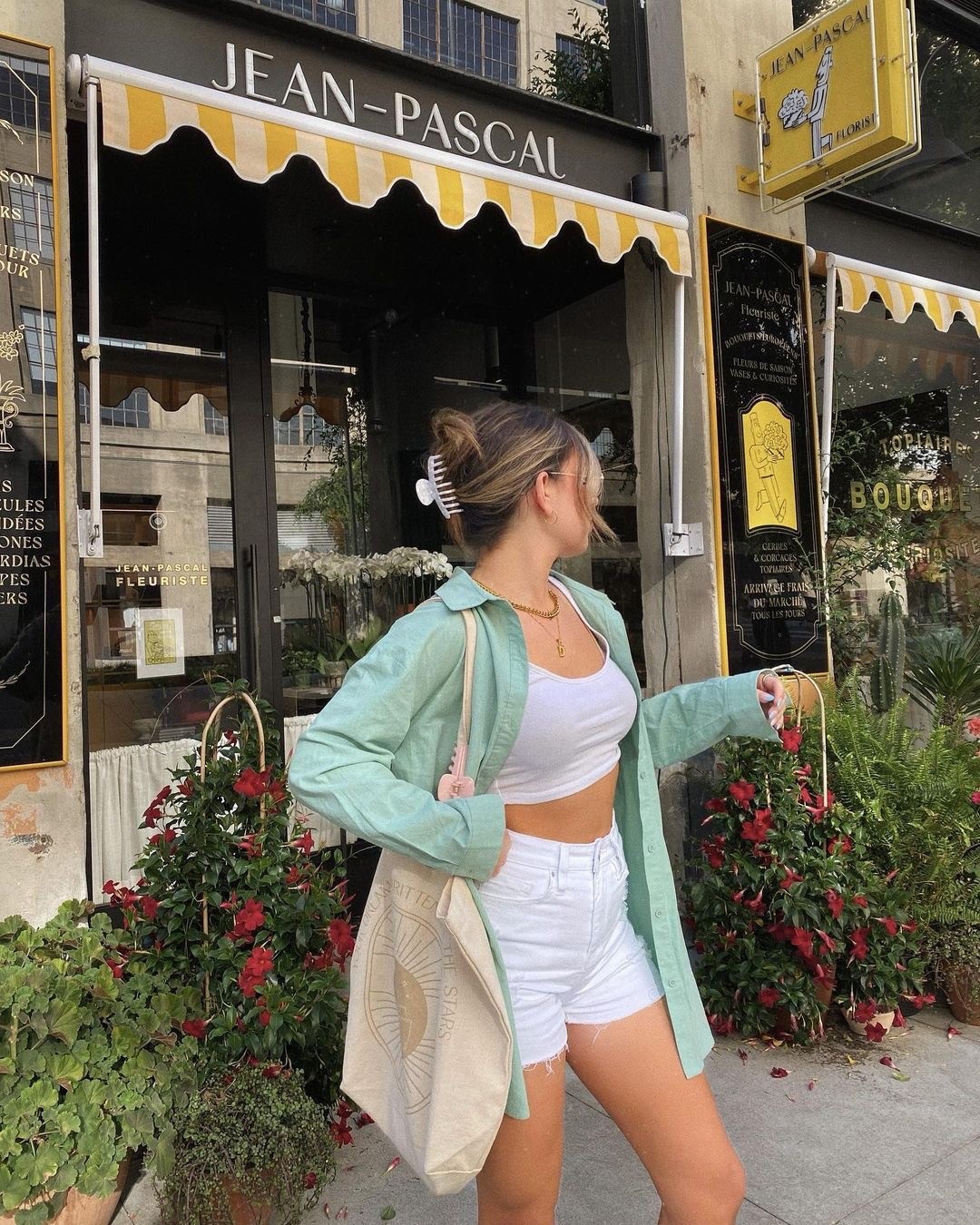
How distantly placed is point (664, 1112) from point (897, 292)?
15.1 feet

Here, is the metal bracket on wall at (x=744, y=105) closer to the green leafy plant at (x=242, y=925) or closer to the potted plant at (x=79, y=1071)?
the green leafy plant at (x=242, y=925)

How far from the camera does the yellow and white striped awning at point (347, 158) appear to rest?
2.92 metres

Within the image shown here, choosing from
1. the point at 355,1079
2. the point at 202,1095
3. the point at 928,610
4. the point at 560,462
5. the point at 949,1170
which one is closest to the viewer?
the point at 355,1079

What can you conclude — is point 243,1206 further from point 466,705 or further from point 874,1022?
point 874,1022

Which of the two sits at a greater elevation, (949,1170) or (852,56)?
(852,56)

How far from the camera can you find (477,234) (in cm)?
476

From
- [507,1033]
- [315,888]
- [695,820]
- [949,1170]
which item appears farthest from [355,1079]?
[695,820]

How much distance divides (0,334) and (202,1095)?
91.2 inches

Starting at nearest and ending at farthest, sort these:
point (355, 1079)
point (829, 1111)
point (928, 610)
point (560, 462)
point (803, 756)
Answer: point (355, 1079) → point (560, 462) → point (829, 1111) → point (803, 756) → point (928, 610)

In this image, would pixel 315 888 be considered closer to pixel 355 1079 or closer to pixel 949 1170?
pixel 355 1079

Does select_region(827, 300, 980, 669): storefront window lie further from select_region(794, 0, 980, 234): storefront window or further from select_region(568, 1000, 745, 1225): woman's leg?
select_region(568, 1000, 745, 1225): woman's leg

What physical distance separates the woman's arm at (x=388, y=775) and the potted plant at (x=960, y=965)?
2974 mm

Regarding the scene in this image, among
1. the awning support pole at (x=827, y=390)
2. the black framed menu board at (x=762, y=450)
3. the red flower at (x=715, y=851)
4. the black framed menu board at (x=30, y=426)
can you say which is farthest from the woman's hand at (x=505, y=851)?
the awning support pole at (x=827, y=390)

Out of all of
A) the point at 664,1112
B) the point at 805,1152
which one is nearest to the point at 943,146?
the point at 805,1152
